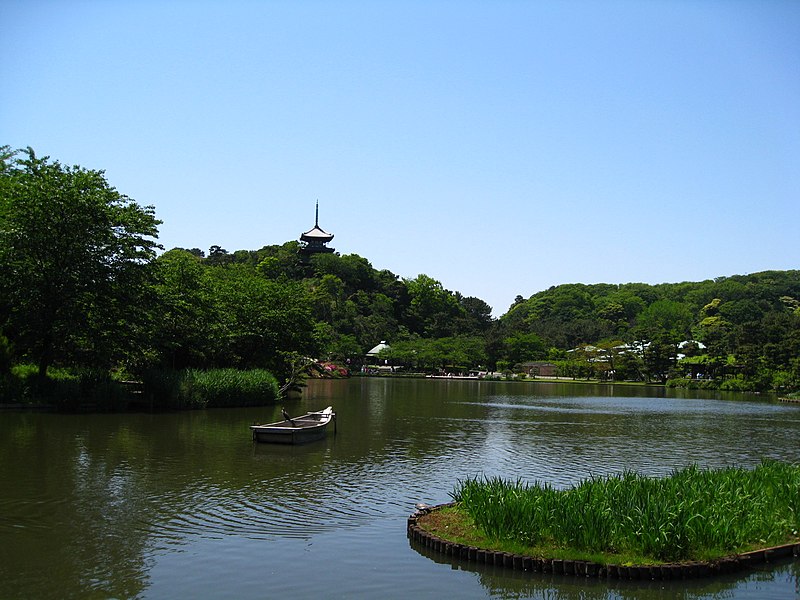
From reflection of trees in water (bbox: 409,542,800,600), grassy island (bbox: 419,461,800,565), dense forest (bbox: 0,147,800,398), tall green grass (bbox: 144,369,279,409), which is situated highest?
dense forest (bbox: 0,147,800,398)

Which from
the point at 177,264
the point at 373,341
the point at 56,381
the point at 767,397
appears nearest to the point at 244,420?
the point at 56,381

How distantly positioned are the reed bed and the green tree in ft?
80.9

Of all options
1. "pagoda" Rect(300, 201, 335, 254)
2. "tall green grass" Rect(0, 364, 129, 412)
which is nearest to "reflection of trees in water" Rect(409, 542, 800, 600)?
"tall green grass" Rect(0, 364, 129, 412)

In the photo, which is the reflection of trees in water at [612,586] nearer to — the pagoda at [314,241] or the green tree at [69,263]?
the green tree at [69,263]

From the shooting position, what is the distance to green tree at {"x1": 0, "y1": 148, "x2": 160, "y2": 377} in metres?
30.1

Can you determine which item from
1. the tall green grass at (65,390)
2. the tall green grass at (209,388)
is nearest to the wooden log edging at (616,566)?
the tall green grass at (65,390)

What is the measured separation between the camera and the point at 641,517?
35.2ft

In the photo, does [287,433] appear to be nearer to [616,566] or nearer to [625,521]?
[625,521]

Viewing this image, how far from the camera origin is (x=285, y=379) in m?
49.3

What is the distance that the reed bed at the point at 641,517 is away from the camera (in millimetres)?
10664

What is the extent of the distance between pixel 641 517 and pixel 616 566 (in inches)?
37.9

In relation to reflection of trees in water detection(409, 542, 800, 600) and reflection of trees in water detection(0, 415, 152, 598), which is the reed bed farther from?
reflection of trees in water detection(0, 415, 152, 598)

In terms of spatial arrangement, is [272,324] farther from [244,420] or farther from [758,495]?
[758,495]

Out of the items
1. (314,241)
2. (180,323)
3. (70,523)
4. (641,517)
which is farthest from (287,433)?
(314,241)
